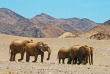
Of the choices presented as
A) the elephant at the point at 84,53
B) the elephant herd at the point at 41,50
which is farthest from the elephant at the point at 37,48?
the elephant at the point at 84,53

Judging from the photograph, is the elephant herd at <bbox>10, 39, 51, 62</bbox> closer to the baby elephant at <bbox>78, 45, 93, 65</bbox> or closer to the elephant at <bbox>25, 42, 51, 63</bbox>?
the elephant at <bbox>25, 42, 51, 63</bbox>

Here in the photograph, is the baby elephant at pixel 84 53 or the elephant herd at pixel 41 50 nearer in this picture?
the baby elephant at pixel 84 53

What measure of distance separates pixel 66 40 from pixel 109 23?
62.0 metres

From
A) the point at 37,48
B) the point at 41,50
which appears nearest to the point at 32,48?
the point at 37,48

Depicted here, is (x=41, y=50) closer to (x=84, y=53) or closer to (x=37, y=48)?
(x=37, y=48)

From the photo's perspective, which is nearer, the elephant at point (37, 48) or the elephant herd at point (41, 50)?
the elephant herd at point (41, 50)

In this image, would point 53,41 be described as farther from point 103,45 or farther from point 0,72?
point 0,72

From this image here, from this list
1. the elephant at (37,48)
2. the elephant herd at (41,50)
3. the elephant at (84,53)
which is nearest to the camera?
the elephant at (84,53)

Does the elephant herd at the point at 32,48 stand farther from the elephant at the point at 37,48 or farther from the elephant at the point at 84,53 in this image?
the elephant at the point at 84,53

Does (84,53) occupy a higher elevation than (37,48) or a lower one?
lower

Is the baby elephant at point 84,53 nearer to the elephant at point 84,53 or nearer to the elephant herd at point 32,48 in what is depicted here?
the elephant at point 84,53

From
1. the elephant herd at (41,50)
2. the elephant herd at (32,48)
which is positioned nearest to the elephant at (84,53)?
the elephant herd at (41,50)

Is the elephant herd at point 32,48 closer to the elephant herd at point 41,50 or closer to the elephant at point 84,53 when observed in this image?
the elephant herd at point 41,50

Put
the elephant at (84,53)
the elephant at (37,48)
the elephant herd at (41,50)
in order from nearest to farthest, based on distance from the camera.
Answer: the elephant at (84,53) → the elephant herd at (41,50) → the elephant at (37,48)
